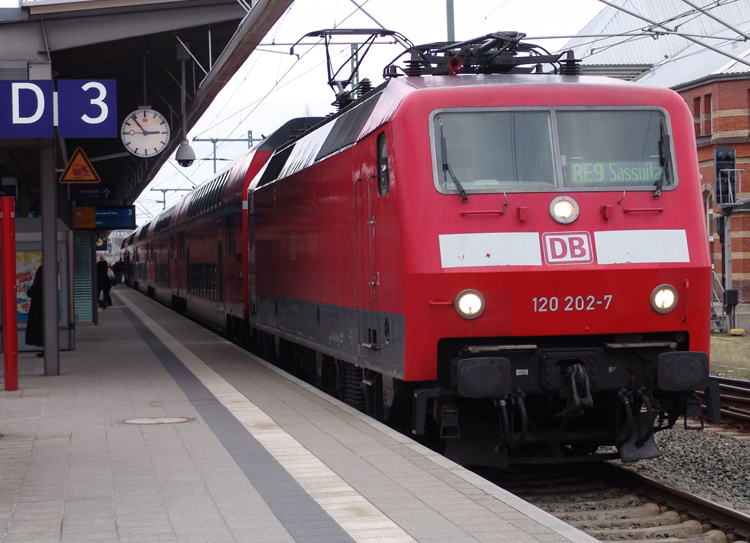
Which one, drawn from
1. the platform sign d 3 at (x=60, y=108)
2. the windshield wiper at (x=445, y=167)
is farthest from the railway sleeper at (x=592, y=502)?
the platform sign d 3 at (x=60, y=108)

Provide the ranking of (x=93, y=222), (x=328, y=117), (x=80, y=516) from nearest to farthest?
(x=80, y=516), (x=328, y=117), (x=93, y=222)

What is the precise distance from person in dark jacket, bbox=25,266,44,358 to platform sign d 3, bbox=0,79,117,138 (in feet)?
11.7

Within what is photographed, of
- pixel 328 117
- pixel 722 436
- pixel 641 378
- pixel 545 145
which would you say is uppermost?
pixel 328 117

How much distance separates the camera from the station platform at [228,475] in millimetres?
5266

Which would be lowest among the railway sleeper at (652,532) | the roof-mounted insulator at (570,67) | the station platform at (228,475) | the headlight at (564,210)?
the railway sleeper at (652,532)

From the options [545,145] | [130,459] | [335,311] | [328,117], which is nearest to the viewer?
[130,459]

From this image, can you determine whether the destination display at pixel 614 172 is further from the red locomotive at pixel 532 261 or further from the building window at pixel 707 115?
the building window at pixel 707 115

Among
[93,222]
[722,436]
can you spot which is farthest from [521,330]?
[93,222]

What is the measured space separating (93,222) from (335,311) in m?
15.9

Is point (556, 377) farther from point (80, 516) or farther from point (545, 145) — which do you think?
point (80, 516)

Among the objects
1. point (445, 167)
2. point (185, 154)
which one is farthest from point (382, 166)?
point (185, 154)

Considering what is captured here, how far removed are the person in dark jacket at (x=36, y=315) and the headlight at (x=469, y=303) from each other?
372 inches

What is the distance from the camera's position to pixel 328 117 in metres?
11.7

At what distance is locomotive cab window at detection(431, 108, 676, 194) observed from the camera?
7.71 metres
